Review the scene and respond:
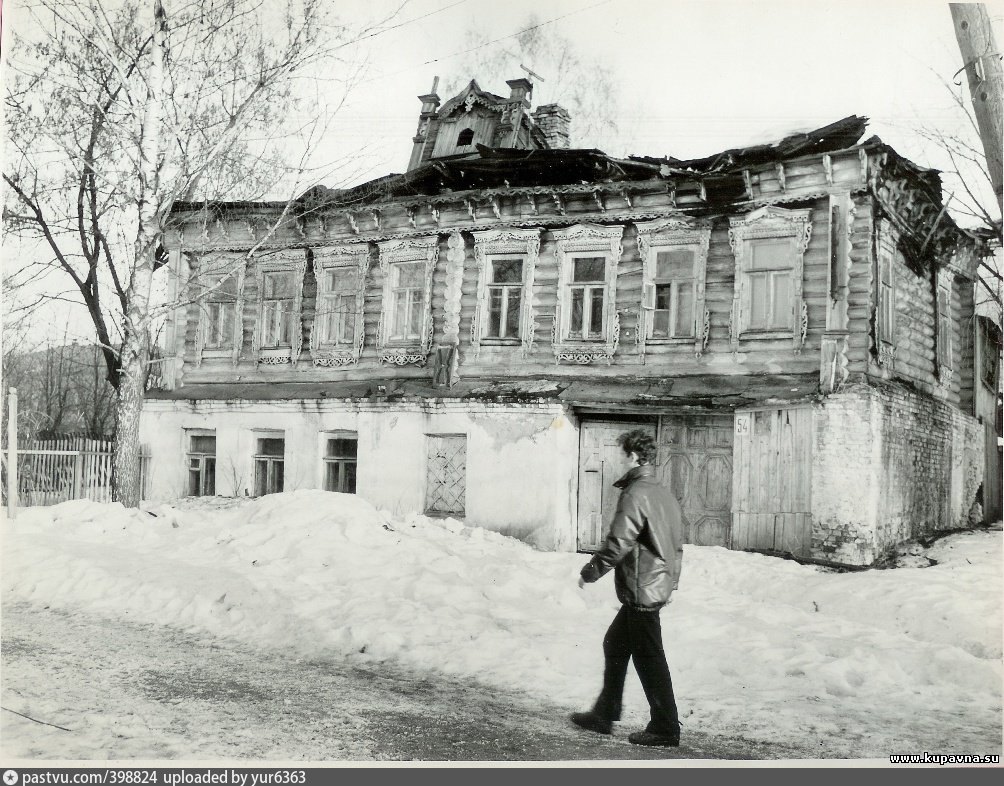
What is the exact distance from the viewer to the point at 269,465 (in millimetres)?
8523

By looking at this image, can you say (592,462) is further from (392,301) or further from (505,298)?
(392,301)

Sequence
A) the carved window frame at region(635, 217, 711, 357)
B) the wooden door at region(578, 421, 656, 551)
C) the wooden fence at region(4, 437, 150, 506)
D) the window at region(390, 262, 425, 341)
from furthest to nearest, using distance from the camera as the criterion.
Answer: the window at region(390, 262, 425, 341)
the carved window frame at region(635, 217, 711, 357)
the wooden door at region(578, 421, 656, 551)
the wooden fence at region(4, 437, 150, 506)

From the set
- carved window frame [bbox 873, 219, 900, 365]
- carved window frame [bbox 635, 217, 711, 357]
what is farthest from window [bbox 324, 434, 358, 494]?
carved window frame [bbox 873, 219, 900, 365]

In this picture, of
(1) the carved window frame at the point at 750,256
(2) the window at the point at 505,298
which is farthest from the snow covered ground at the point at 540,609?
(2) the window at the point at 505,298

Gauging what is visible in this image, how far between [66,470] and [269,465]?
1.83m

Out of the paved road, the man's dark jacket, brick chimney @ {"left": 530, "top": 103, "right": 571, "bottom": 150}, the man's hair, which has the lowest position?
the paved road

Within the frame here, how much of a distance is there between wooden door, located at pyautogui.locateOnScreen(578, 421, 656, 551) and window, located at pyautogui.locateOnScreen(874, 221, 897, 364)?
8.55 ft

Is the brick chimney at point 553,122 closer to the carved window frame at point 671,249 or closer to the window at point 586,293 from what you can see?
the window at point 586,293

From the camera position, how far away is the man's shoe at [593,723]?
4727 millimetres

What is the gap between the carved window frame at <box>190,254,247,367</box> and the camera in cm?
Answer: 901

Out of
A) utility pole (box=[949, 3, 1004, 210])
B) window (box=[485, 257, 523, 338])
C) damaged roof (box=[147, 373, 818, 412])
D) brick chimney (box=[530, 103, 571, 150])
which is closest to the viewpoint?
utility pole (box=[949, 3, 1004, 210])

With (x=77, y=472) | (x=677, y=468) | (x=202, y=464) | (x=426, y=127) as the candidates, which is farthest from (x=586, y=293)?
(x=77, y=472)

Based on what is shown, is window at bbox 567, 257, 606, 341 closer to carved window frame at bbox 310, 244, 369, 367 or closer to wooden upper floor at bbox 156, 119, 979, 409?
wooden upper floor at bbox 156, 119, 979, 409

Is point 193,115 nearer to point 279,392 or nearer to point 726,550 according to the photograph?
point 279,392
